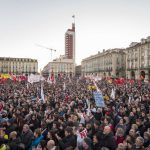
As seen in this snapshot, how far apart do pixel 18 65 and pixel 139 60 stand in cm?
8122

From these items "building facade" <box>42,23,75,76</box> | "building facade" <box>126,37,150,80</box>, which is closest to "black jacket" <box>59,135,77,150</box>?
"building facade" <box>126,37,150,80</box>

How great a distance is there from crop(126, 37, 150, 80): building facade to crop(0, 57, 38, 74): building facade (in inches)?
2834

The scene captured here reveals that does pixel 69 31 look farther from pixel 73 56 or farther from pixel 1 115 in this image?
pixel 1 115

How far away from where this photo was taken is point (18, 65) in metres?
146

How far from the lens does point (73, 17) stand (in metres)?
138

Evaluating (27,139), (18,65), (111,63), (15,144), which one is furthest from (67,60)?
(15,144)

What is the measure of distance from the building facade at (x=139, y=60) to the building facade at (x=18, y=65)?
7197 centimetres

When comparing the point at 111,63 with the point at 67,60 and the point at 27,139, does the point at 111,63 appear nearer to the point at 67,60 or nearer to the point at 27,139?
the point at 67,60

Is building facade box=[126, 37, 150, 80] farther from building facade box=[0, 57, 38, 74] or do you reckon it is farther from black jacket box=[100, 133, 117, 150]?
building facade box=[0, 57, 38, 74]

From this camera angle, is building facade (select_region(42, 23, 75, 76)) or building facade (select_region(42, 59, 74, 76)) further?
building facade (select_region(42, 59, 74, 76))

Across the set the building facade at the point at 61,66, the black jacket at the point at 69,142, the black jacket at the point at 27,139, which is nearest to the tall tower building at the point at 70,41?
the building facade at the point at 61,66

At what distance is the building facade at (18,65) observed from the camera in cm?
14112

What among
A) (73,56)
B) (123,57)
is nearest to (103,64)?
(123,57)

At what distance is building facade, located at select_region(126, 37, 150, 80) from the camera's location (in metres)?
75.4
